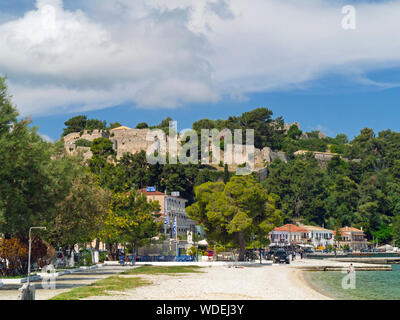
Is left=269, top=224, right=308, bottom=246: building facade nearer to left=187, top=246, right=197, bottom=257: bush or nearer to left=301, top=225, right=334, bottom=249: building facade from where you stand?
left=301, top=225, right=334, bottom=249: building facade

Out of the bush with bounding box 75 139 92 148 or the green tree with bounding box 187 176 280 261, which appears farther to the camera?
the bush with bounding box 75 139 92 148

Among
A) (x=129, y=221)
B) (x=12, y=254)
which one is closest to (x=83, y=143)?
(x=129, y=221)

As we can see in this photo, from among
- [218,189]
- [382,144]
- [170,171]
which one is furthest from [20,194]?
[382,144]

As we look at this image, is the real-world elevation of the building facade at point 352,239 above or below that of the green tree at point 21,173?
below

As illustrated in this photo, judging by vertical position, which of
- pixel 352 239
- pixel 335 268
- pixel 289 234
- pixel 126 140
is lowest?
pixel 335 268

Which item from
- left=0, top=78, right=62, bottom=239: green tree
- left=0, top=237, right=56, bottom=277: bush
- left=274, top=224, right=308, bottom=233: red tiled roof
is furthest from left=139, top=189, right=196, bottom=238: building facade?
left=0, top=78, right=62, bottom=239: green tree

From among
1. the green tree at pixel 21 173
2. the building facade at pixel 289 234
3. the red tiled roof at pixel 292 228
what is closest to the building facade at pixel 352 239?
the red tiled roof at pixel 292 228

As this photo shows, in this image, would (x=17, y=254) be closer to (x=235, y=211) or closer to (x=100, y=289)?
(x=100, y=289)

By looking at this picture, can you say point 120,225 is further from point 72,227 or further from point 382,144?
point 382,144

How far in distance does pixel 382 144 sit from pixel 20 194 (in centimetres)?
16885

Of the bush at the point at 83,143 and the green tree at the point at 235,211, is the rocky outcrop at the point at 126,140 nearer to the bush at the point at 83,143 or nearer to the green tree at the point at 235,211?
the bush at the point at 83,143

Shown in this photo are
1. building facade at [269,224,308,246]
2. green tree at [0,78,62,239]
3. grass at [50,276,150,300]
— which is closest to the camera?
grass at [50,276,150,300]

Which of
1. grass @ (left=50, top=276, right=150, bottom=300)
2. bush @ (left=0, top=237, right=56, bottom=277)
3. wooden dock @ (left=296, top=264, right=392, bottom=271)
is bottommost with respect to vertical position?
wooden dock @ (left=296, top=264, right=392, bottom=271)

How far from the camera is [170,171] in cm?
12000
